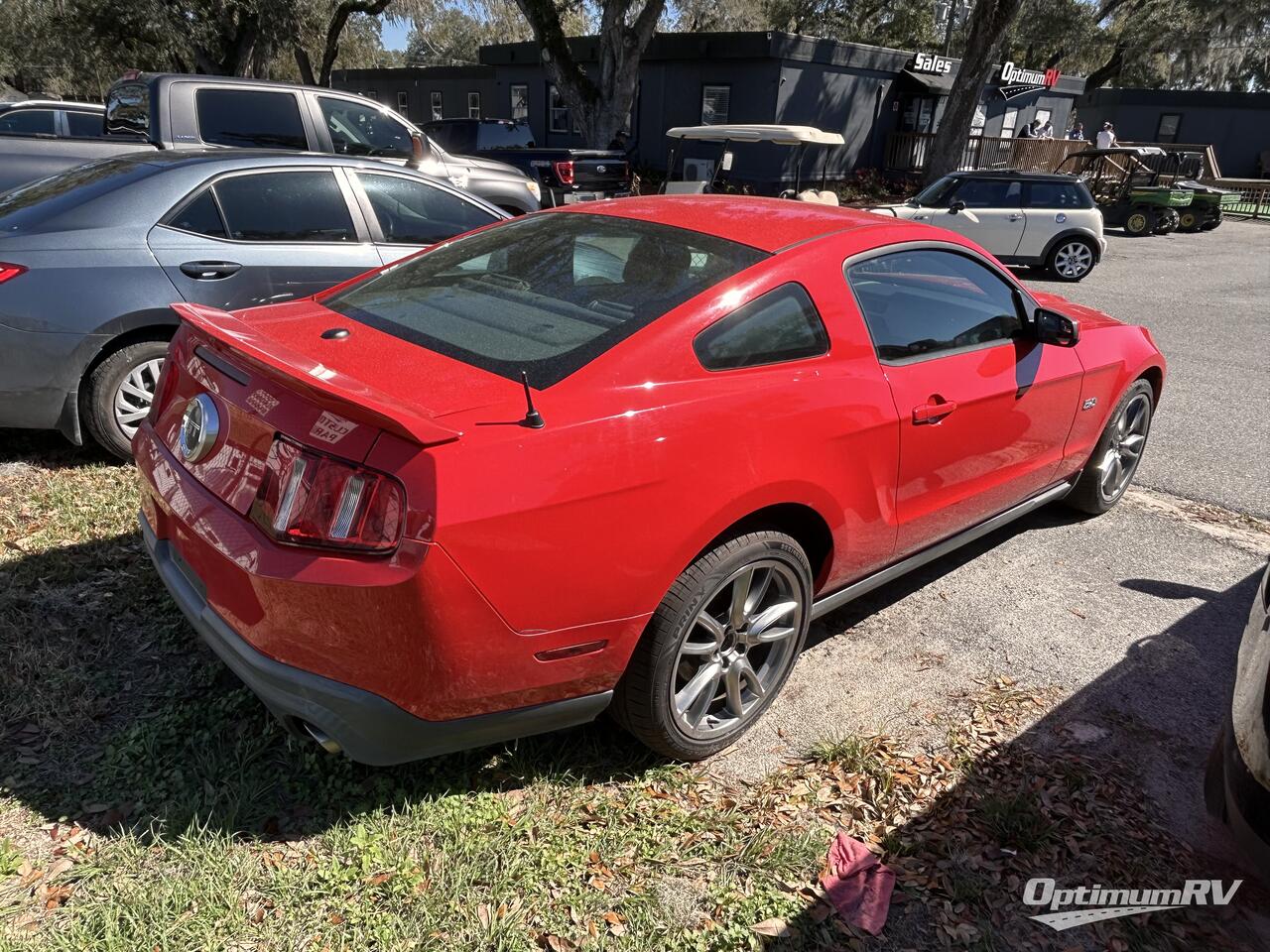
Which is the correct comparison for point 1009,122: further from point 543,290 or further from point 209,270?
point 543,290

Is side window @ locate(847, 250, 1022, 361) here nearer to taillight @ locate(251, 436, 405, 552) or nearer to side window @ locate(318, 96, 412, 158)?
taillight @ locate(251, 436, 405, 552)

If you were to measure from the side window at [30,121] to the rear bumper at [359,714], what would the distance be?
12.0 m

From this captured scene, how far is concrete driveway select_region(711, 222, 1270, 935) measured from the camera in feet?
10.1

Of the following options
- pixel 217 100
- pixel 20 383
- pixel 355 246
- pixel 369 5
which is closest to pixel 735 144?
pixel 369 5

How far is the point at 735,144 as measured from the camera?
71.4ft

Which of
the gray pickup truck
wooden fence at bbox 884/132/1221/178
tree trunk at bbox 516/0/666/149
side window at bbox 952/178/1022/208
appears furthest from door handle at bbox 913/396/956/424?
wooden fence at bbox 884/132/1221/178

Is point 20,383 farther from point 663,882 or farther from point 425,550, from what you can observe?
point 663,882

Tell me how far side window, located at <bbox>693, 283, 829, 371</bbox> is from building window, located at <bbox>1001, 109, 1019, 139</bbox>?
1169 inches

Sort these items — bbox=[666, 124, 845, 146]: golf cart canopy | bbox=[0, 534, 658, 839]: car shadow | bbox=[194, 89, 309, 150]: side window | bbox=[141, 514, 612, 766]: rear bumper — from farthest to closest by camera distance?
bbox=[666, 124, 845, 146]: golf cart canopy → bbox=[194, 89, 309, 150]: side window → bbox=[0, 534, 658, 839]: car shadow → bbox=[141, 514, 612, 766]: rear bumper

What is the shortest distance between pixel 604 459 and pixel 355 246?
3.55 meters

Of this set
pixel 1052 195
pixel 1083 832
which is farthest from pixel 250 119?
pixel 1052 195

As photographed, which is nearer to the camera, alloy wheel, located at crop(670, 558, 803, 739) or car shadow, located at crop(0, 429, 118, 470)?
alloy wheel, located at crop(670, 558, 803, 739)

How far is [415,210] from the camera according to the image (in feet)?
18.2

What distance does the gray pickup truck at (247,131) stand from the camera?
6.89m
